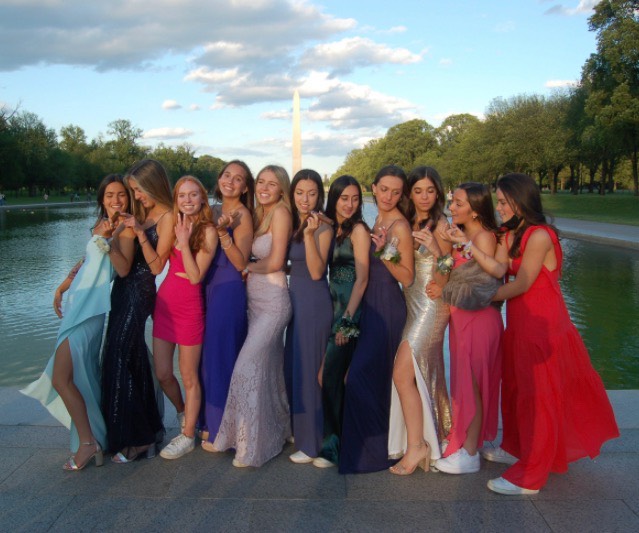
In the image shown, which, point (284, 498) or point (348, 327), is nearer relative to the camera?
point (284, 498)

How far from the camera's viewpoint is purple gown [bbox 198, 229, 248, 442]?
4.30 metres

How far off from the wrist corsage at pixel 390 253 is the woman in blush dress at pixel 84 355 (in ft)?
5.82

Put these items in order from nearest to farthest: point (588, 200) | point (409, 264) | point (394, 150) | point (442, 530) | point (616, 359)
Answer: point (442, 530), point (409, 264), point (616, 359), point (588, 200), point (394, 150)

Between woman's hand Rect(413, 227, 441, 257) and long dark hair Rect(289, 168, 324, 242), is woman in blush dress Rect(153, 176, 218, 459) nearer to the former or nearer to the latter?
long dark hair Rect(289, 168, 324, 242)

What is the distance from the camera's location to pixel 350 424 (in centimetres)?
405

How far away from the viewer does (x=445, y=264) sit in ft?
12.6

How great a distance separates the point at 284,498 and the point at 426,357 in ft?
4.28

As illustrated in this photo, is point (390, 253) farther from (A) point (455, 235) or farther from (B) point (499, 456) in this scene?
(B) point (499, 456)

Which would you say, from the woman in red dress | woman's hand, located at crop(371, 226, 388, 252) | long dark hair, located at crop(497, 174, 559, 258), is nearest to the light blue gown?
woman's hand, located at crop(371, 226, 388, 252)

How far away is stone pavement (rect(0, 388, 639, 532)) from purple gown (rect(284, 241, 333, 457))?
32 centimetres

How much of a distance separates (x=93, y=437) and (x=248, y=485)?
3.80 feet

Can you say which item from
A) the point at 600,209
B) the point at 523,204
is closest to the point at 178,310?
the point at 523,204

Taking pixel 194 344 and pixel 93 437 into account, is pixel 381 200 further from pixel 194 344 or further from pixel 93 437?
pixel 93 437

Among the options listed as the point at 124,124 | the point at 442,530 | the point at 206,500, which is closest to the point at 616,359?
the point at 442,530
